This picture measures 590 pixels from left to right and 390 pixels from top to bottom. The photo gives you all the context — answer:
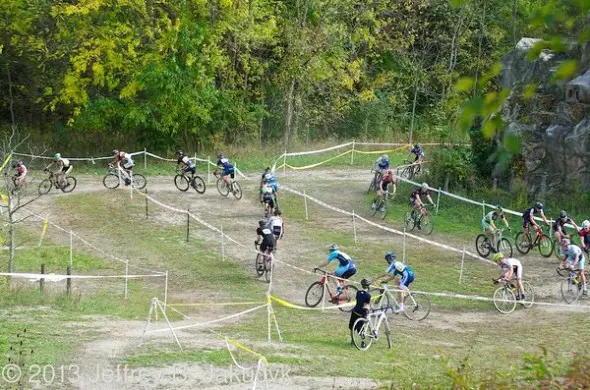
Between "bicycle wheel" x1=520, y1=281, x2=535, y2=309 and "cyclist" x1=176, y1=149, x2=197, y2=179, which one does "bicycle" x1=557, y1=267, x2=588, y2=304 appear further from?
"cyclist" x1=176, y1=149, x2=197, y2=179

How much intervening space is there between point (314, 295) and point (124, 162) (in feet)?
44.3

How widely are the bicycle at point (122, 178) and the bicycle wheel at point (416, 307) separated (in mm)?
14123

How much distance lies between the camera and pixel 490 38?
51031 millimetres

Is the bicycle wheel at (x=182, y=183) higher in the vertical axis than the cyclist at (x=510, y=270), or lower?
lower

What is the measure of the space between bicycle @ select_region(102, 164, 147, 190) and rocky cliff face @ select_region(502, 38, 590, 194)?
12576 mm

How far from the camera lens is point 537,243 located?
26.2 meters

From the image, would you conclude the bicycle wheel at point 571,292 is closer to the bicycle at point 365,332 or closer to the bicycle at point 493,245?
the bicycle at point 493,245

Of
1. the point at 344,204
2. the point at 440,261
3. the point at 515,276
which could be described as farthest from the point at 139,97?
the point at 515,276

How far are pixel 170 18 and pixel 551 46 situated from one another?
3851 cm

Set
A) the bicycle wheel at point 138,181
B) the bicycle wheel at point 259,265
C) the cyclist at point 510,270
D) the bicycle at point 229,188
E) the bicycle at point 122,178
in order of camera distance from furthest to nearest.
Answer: the bicycle wheel at point 138,181 → the bicycle at point 122,178 → the bicycle at point 229,188 → the bicycle wheel at point 259,265 → the cyclist at point 510,270

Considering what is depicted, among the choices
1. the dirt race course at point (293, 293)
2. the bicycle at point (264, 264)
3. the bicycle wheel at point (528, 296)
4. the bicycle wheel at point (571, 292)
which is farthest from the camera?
the bicycle at point (264, 264)

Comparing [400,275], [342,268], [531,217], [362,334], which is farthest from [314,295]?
[531,217]

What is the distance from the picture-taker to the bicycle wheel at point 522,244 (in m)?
26.3

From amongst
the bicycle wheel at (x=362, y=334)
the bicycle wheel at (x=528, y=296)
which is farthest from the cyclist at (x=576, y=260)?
the bicycle wheel at (x=362, y=334)
